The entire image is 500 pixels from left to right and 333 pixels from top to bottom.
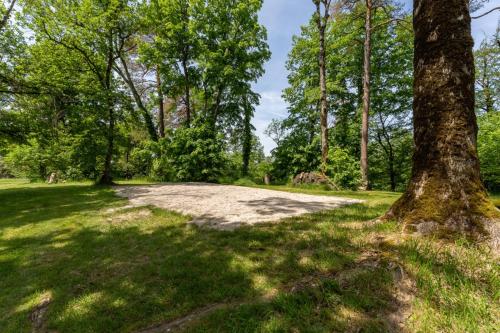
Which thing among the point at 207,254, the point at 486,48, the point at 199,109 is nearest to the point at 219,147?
the point at 199,109

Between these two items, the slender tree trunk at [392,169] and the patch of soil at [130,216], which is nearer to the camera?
the patch of soil at [130,216]

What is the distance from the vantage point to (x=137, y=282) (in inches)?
111

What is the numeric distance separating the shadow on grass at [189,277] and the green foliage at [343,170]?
7423 millimetres

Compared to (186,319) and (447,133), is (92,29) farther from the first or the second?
(447,133)

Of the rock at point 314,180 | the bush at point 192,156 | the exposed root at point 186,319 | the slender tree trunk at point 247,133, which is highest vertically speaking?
the slender tree trunk at point 247,133

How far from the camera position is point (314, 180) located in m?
12.9

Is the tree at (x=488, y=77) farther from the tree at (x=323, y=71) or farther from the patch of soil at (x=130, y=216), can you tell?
the patch of soil at (x=130, y=216)

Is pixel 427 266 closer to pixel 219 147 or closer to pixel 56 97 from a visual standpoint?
pixel 56 97

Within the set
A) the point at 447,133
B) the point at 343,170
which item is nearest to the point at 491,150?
the point at 343,170

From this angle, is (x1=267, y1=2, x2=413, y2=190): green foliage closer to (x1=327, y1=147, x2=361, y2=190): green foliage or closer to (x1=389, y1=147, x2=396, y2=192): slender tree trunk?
(x1=389, y1=147, x2=396, y2=192): slender tree trunk

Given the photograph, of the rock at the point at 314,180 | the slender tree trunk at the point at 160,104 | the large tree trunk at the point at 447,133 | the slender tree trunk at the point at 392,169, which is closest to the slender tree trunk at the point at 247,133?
the slender tree trunk at the point at 160,104

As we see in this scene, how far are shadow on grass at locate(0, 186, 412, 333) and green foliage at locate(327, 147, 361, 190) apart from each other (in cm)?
742

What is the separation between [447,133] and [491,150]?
17.7m

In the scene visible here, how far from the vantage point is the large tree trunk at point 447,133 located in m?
2.70
